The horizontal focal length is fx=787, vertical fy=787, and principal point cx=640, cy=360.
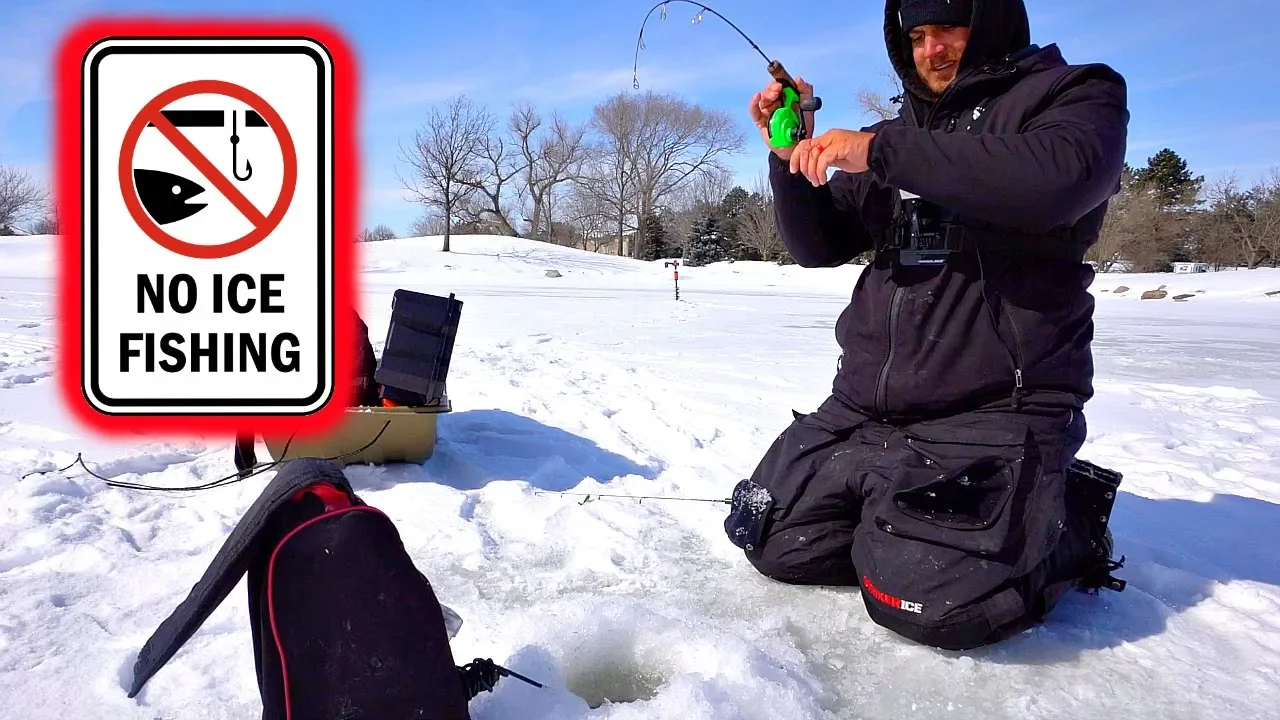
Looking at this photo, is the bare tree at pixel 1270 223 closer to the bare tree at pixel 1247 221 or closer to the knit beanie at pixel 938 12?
the bare tree at pixel 1247 221

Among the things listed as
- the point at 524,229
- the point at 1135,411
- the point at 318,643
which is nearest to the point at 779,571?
the point at 318,643

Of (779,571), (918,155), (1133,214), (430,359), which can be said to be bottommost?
(779,571)

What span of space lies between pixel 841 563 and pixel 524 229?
44174 millimetres

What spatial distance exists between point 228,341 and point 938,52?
2.10m

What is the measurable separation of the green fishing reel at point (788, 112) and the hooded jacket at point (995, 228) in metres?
0.14

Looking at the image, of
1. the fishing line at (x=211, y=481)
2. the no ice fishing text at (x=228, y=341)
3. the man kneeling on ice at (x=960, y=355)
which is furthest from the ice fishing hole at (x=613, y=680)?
the fishing line at (x=211, y=481)

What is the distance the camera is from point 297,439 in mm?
2834

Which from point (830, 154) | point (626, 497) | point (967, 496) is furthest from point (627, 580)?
point (830, 154)

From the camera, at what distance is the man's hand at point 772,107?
2.17m

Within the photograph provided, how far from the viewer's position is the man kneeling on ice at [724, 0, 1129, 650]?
5.72 feet

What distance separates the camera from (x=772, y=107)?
7.16 ft

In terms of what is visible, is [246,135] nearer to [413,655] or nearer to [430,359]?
[430,359]

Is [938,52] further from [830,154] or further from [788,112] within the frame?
[830,154]

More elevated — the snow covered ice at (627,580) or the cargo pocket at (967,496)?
the cargo pocket at (967,496)
